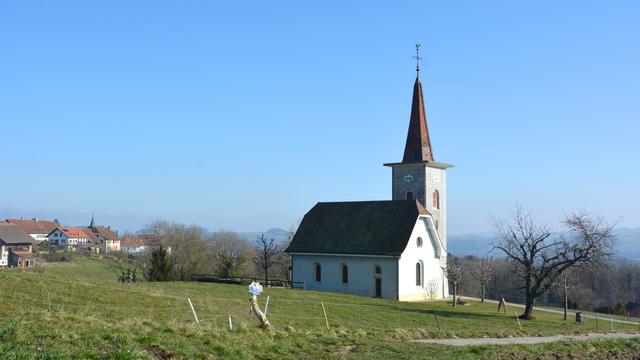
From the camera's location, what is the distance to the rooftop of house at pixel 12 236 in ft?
259

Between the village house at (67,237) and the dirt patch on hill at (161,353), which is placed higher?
the village house at (67,237)

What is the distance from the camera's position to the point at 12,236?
80.6 m

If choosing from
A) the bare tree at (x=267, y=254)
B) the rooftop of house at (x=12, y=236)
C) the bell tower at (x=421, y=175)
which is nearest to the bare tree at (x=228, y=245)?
the bare tree at (x=267, y=254)

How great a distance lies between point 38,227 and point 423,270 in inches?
4324

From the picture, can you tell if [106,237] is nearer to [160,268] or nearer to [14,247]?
[14,247]

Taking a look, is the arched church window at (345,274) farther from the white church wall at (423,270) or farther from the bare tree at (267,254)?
the bare tree at (267,254)

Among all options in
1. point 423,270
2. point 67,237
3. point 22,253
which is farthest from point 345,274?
point 67,237

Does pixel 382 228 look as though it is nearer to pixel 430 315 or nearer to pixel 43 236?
pixel 430 315

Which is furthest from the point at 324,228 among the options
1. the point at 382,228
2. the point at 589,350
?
the point at 589,350

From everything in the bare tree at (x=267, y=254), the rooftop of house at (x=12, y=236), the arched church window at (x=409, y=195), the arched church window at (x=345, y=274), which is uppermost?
the arched church window at (x=409, y=195)

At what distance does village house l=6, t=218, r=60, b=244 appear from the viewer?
131 meters

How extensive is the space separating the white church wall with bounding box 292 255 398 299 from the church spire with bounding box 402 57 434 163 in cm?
1019

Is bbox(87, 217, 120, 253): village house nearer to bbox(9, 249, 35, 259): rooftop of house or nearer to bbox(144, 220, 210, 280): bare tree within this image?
bbox(9, 249, 35, 259): rooftop of house

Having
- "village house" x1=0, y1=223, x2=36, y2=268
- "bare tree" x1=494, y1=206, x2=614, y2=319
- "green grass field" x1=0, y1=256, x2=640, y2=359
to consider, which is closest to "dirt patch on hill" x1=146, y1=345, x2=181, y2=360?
"green grass field" x1=0, y1=256, x2=640, y2=359
